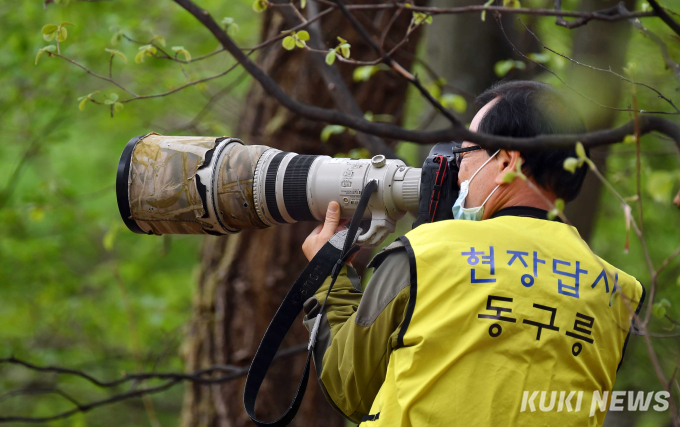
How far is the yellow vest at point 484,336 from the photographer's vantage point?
147 cm

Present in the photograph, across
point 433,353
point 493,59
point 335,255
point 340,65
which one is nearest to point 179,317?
point 340,65

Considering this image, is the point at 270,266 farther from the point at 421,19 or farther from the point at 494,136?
the point at 494,136

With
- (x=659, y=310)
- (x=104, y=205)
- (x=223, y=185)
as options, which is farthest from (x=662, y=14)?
(x=104, y=205)

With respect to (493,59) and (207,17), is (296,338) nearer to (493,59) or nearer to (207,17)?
(493,59)

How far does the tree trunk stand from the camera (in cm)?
349

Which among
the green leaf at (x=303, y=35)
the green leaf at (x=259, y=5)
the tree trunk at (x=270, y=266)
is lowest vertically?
the tree trunk at (x=270, y=266)

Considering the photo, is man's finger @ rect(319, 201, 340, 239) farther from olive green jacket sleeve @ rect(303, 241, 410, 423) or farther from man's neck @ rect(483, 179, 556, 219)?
man's neck @ rect(483, 179, 556, 219)

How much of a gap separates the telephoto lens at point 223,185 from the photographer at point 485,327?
49cm

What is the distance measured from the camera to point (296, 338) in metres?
3.57

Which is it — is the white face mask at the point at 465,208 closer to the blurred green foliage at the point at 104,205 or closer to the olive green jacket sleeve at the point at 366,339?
the olive green jacket sleeve at the point at 366,339

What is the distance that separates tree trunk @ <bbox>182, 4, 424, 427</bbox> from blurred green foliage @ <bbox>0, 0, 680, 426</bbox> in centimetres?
25

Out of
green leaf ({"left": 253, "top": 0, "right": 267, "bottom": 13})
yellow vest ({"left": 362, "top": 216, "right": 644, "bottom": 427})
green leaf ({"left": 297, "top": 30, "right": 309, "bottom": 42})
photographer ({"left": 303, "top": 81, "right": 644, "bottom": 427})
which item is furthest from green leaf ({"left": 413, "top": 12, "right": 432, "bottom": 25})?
yellow vest ({"left": 362, "top": 216, "right": 644, "bottom": 427})

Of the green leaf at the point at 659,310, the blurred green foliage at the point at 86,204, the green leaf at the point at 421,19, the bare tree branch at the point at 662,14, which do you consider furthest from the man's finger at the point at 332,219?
the blurred green foliage at the point at 86,204

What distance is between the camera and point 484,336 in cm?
147
